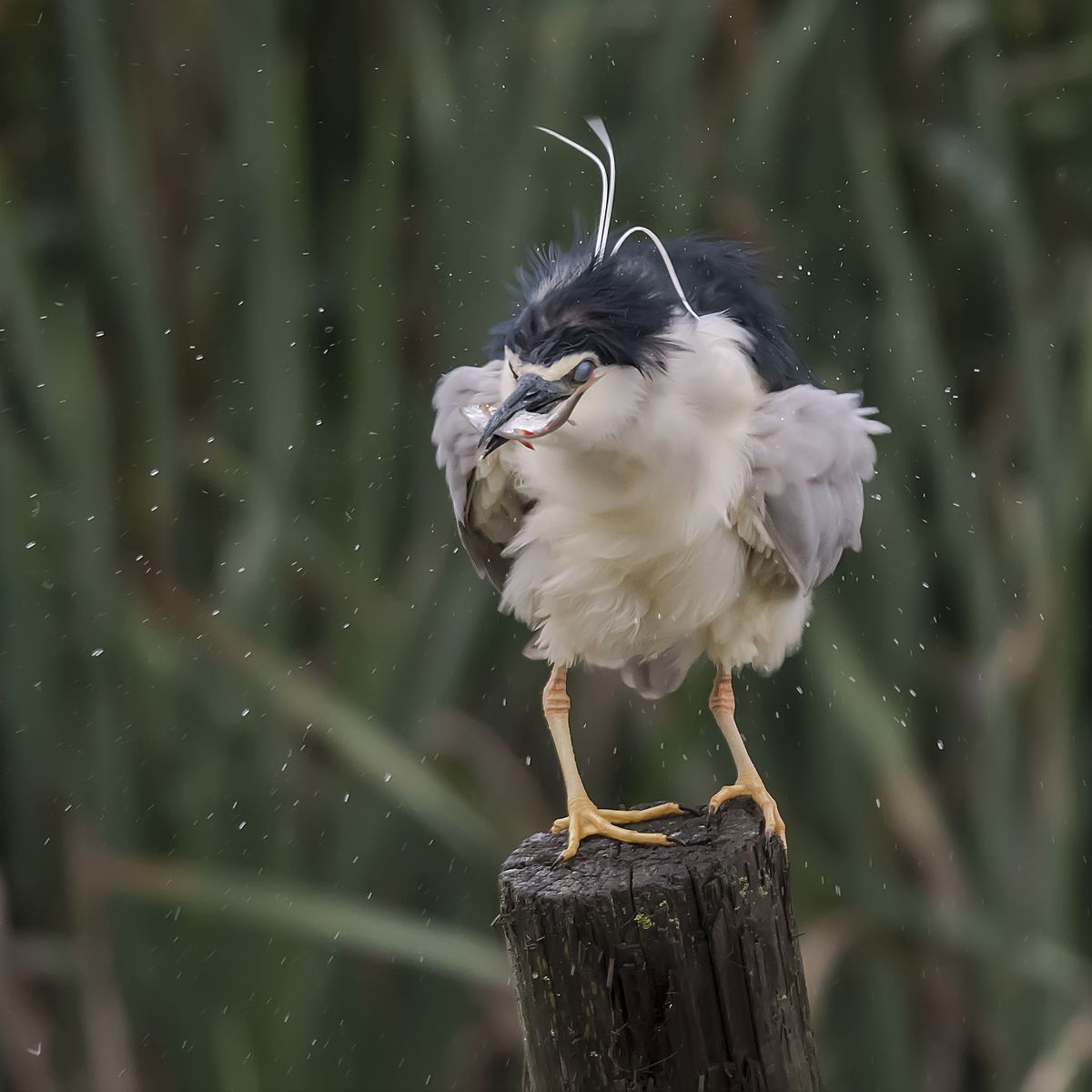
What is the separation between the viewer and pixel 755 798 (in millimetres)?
1805

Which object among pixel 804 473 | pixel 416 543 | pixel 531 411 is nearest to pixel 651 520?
pixel 804 473

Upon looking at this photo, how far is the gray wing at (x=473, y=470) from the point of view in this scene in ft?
6.13

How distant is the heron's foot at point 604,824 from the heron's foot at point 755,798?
2.7 inches

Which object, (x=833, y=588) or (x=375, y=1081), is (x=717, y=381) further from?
(x=375, y=1081)

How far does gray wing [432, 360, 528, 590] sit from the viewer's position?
1868mm

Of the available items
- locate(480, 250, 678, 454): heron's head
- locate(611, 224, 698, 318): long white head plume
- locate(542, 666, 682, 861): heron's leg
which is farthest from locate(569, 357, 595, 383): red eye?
locate(542, 666, 682, 861): heron's leg

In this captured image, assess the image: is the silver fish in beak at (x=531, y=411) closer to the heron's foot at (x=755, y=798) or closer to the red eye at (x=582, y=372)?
the red eye at (x=582, y=372)

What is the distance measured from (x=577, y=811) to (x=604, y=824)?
41 millimetres

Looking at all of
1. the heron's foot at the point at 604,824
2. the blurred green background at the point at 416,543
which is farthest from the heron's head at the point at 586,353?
the blurred green background at the point at 416,543

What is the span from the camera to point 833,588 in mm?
2908

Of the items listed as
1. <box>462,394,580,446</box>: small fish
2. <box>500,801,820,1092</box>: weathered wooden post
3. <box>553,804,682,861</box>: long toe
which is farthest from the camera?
<box>553,804,682,861</box>: long toe

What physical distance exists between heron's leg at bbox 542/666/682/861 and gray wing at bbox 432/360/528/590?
201 mm

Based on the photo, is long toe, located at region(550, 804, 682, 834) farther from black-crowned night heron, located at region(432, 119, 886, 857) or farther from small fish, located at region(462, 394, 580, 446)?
small fish, located at region(462, 394, 580, 446)

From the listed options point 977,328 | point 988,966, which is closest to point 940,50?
point 977,328
